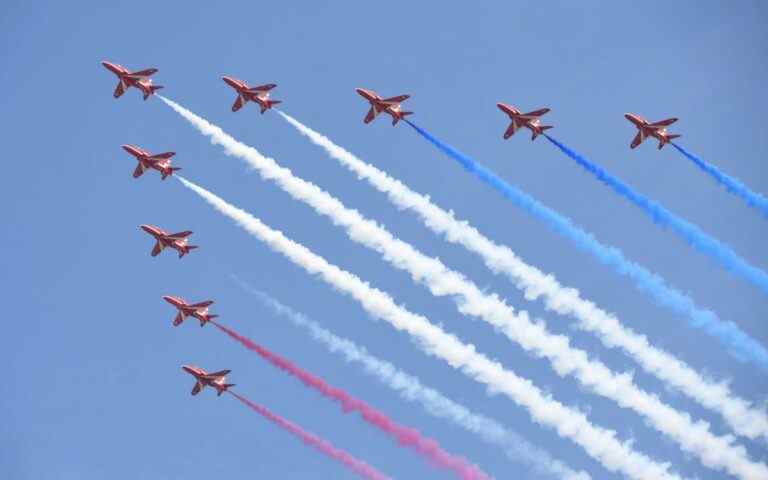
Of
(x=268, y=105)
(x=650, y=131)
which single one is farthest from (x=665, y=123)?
(x=268, y=105)

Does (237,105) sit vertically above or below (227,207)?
above

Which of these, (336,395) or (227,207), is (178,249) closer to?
(227,207)

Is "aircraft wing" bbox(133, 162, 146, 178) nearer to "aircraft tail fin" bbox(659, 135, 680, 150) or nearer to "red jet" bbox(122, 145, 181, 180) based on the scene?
"red jet" bbox(122, 145, 181, 180)

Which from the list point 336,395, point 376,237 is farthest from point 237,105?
point 336,395

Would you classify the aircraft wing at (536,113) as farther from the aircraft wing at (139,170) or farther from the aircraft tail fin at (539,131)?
the aircraft wing at (139,170)

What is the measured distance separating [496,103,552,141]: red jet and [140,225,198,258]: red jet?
2327 cm

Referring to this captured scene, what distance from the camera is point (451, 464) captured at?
325 ft

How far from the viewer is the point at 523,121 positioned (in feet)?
352

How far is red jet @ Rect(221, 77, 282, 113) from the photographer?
364 ft

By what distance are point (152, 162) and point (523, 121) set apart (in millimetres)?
26743

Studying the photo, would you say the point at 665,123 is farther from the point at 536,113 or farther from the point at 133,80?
the point at 133,80

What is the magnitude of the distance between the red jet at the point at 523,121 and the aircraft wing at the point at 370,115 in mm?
8497

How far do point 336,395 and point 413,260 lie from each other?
10.8 metres

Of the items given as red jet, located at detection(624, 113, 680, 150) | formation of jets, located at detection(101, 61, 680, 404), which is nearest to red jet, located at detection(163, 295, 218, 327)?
formation of jets, located at detection(101, 61, 680, 404)
